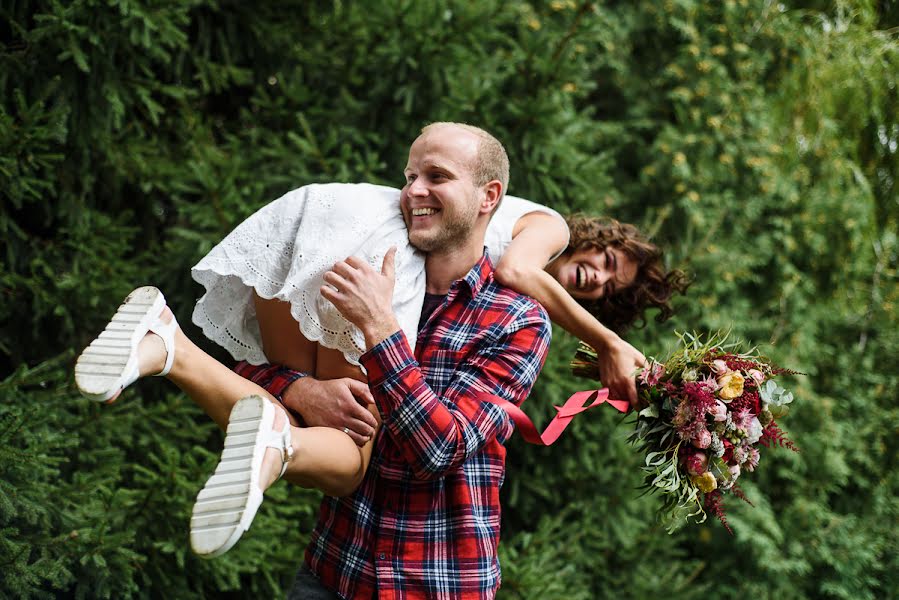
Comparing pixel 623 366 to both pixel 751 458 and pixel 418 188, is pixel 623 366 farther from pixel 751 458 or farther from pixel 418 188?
pixel 418 188

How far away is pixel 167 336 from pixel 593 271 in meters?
1.58

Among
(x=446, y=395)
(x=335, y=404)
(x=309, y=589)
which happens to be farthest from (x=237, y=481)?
(x=309, y=589)

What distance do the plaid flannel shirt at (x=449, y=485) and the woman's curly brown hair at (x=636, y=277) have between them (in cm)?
70

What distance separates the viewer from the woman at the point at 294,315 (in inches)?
73.8

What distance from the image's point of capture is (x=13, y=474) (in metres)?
2.89

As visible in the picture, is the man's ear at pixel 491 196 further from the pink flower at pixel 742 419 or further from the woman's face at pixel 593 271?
the pink flower at pixel 742 419

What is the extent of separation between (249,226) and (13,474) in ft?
4.14

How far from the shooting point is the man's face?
2410 mm

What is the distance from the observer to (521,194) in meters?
4.31

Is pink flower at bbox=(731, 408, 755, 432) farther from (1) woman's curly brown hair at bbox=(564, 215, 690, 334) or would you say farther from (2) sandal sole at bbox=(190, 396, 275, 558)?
(2) sandal sole at bbox=(190, 396, 275, 558)

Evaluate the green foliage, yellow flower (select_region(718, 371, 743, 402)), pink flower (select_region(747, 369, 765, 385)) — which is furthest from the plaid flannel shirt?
the green foliage

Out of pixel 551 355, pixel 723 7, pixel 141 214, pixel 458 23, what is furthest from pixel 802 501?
pixel 141 214

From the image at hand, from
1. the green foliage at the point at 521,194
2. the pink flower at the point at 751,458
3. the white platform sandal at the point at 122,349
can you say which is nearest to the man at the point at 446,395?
the white platform sandal at the point at 122,349

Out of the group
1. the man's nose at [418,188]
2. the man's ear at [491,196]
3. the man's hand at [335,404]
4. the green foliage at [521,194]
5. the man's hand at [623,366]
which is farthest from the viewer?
the green foliage at [521,194]
